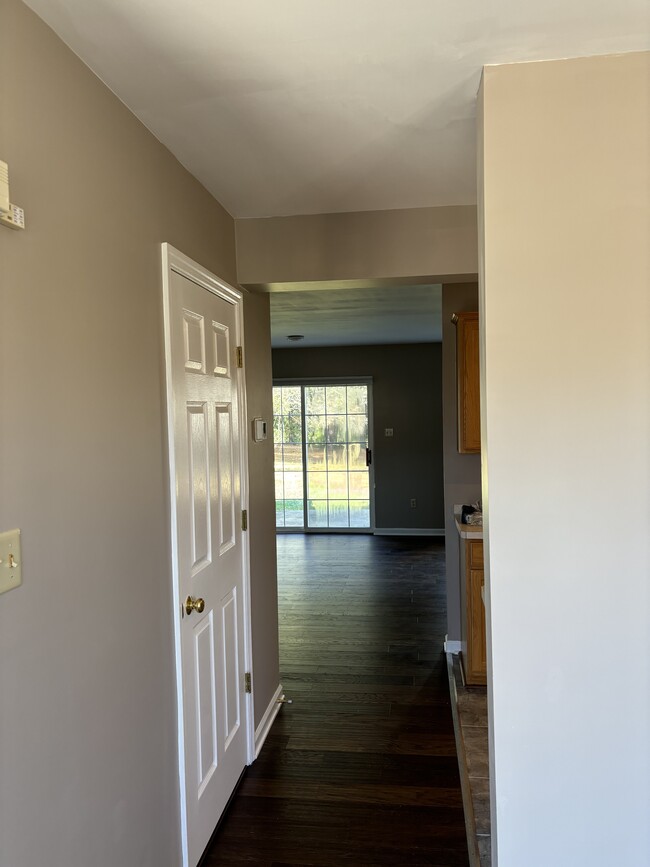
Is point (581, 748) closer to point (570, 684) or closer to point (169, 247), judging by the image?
point (570, 684)

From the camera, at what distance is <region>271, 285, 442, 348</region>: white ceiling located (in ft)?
14.8

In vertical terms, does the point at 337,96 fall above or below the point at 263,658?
above

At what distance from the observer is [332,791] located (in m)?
2.51

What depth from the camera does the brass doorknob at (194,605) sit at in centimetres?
202

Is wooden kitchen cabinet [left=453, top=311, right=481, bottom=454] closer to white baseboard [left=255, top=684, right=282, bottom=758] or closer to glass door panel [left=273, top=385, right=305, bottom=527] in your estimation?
white baseboard [left=255, top=684, right=282, bottom=758]

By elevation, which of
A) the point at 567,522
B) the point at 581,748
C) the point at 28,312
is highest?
the point at 28,312

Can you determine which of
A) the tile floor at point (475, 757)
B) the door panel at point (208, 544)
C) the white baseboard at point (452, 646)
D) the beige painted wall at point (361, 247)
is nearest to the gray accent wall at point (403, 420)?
the white baseboard at point (452, 646)

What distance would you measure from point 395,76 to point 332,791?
2.62m

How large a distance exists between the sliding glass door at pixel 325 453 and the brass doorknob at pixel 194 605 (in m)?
5.82

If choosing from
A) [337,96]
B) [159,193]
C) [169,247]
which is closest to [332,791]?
[169,247]

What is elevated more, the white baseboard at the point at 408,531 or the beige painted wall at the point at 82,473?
the beige painted wall at the point at 82,473

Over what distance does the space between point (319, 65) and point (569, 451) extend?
114cm

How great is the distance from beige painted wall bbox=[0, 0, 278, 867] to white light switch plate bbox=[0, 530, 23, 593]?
23mm

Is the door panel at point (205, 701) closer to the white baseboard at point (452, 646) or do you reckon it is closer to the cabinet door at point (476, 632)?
the cabinet door at point (476, 632)
